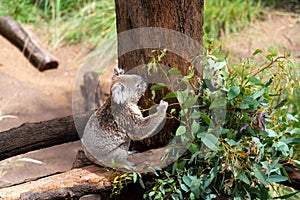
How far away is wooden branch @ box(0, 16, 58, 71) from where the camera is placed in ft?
15.2

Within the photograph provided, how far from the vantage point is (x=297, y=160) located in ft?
7.61

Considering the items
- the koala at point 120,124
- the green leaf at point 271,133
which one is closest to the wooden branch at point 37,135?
the koala at point 120,124

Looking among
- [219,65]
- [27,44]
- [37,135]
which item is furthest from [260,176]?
[27,44]

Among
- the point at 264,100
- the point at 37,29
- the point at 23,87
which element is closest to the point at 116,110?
the point at 264,100

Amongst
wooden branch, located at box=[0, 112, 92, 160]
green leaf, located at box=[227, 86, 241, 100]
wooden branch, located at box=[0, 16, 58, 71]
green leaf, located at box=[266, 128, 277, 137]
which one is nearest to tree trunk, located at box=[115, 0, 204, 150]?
green leaf, located at box=[227, 86, 241, 100]

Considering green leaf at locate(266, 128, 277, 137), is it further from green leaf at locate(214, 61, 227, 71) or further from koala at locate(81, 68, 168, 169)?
koala at locate(81, 68, 168, 169)

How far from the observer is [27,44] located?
188 inches

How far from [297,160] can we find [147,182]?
0.70 m

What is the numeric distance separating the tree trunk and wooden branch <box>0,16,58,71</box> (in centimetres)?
243

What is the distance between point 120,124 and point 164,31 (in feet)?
1.49

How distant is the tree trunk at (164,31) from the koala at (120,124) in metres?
0.13

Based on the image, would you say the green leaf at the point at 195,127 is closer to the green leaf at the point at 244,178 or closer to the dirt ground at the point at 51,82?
the green leaf at the point at 244,178

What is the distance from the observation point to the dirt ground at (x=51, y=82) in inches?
136

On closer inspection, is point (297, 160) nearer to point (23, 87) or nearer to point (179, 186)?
point (179, 186)
